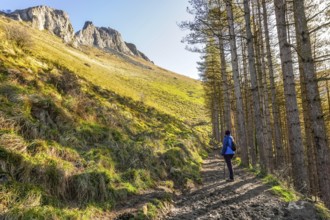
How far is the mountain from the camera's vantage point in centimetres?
Answer: 9469

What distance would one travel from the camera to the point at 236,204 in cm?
633

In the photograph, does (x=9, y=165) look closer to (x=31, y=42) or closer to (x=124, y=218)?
(x=124, y=218)

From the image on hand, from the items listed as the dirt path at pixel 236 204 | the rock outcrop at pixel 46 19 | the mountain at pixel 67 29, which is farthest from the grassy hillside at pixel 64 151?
the rock outcrop at pixel 46 19

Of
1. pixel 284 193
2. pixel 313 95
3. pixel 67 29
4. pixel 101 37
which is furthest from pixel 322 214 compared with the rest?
pixel 101 37

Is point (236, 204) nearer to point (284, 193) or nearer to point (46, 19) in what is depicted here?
point (284, 193)

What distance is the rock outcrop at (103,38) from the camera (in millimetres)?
133000

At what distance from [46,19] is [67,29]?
9.54 metres

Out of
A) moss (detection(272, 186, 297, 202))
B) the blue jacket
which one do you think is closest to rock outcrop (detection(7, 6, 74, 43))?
the blue jacket

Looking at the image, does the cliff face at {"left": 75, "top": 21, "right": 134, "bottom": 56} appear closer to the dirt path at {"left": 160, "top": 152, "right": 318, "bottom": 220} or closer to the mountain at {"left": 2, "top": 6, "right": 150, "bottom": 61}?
the mountain at {"left": 2, "top": 6, "right": 150, "bottom": 61}

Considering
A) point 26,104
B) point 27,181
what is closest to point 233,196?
point 27,181

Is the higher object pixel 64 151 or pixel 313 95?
pixel 313 95

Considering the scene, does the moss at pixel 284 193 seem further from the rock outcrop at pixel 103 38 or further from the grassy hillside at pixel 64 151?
the rock outcrop at pixel 103 38

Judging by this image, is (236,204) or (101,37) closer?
(236,204)

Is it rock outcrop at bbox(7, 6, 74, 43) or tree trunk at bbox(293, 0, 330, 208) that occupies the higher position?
rock outcrop at bbox(7, 6, 74, 43)
